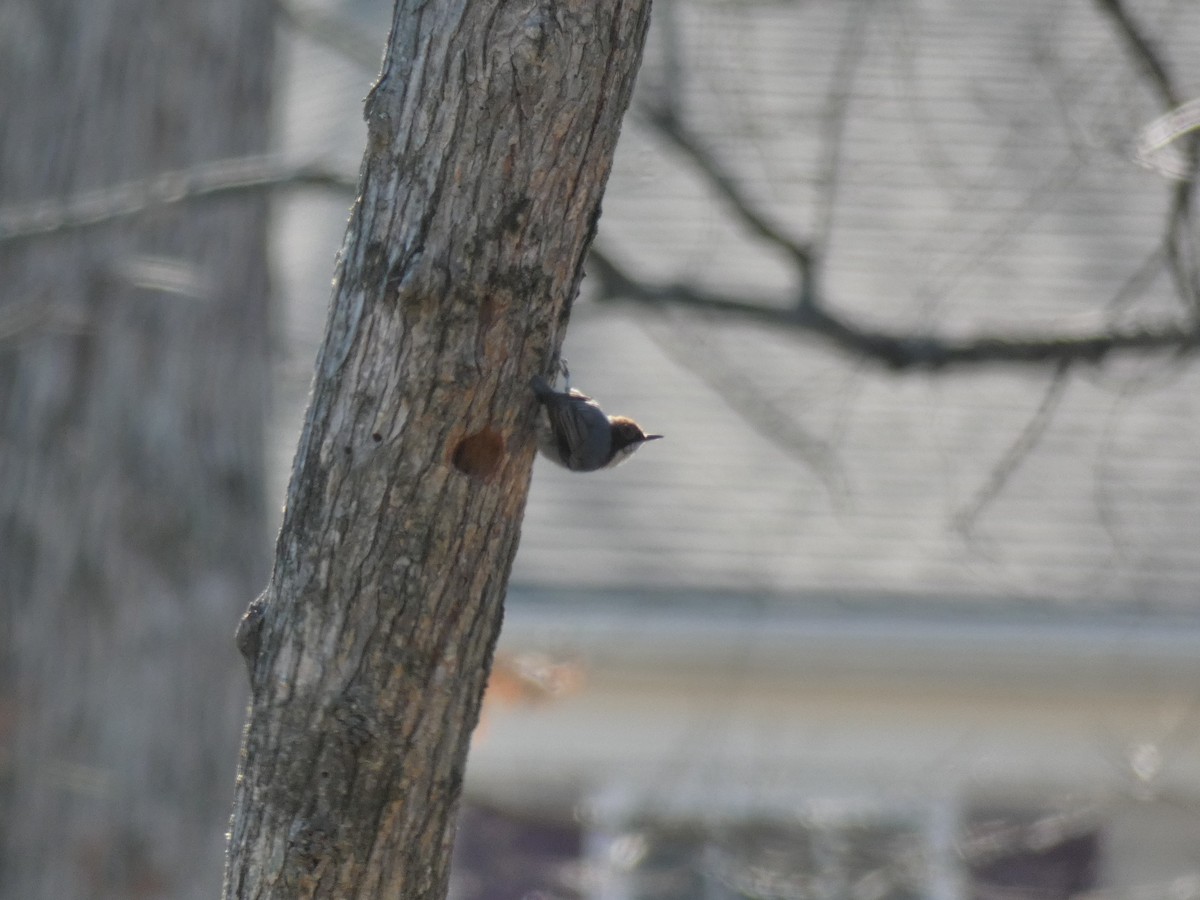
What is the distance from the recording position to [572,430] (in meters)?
2.15

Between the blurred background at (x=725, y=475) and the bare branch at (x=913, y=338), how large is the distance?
2cm

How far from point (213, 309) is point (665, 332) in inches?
106

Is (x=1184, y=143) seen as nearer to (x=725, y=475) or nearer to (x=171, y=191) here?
(x=171, y=191)

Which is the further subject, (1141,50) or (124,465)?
(124,465)

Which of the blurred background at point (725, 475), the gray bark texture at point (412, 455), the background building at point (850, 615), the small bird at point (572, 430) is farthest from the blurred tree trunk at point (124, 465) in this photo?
the gray bark texture at point (412, 455)

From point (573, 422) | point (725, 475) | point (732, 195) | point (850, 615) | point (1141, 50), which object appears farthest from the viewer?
point (725, 475)

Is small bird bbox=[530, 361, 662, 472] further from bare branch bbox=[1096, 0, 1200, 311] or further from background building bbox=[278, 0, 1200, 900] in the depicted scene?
background building bbox=[278, 0, 1200, 900]

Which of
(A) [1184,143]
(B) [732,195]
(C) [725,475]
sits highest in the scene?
(A) [1184,143]

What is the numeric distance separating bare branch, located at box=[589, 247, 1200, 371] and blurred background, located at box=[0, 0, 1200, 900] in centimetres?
2

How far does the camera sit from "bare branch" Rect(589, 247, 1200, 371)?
379 centimetres

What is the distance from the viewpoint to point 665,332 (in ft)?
23.4

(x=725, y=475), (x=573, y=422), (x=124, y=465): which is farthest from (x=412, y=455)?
(x=725, y=475)

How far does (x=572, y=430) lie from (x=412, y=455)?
368 millimetres

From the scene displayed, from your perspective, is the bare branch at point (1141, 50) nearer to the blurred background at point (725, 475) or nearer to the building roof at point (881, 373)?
the blurred background at point (725, 475)
